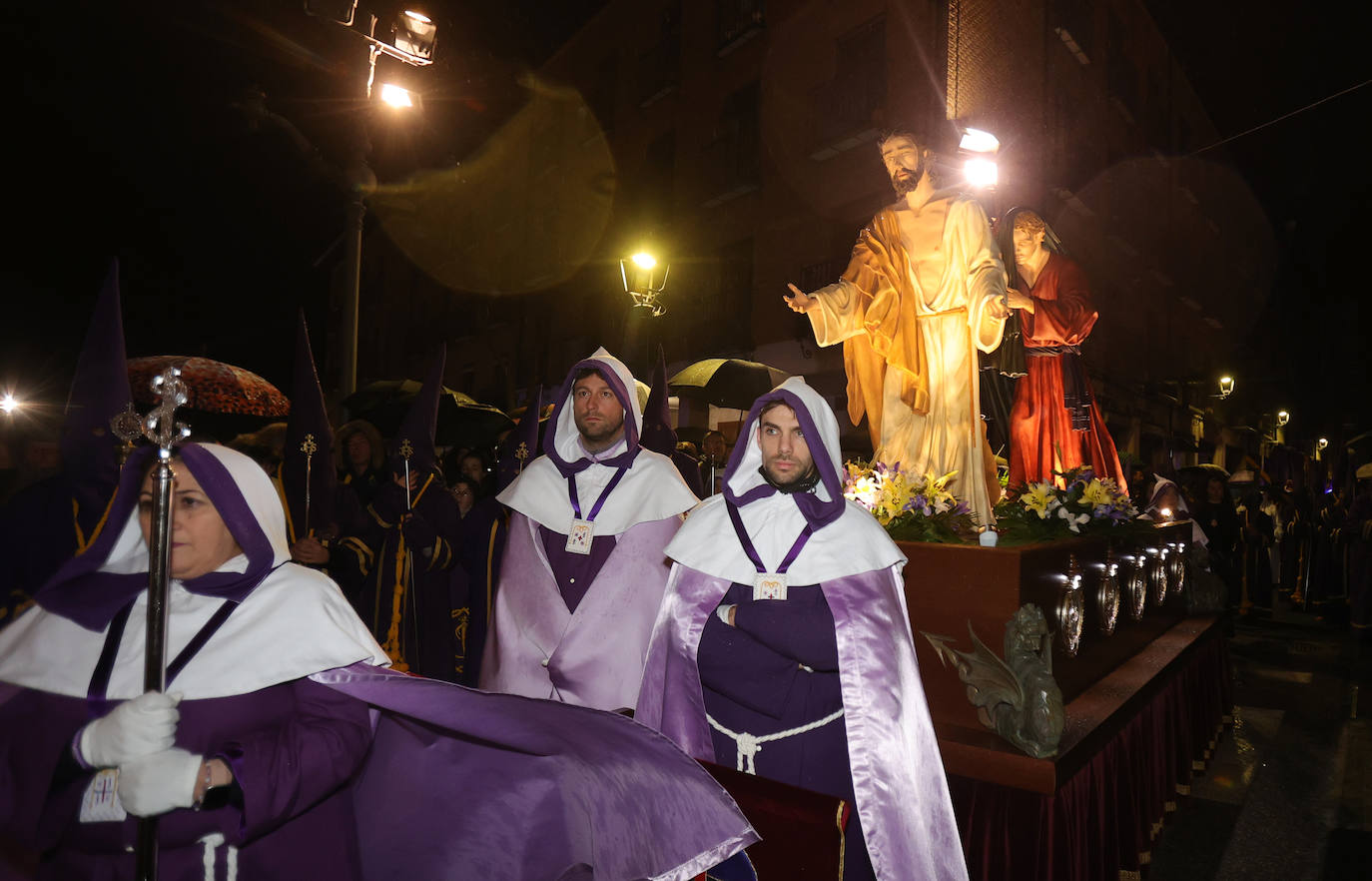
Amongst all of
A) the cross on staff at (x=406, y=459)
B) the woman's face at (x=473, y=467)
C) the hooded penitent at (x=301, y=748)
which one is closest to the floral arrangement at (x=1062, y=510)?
the hooded penitent at (x=301, y=748)

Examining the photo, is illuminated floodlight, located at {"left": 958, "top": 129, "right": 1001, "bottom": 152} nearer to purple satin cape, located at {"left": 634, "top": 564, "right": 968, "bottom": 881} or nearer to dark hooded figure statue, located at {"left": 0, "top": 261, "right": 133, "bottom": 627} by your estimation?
purple satin cape, located at {"left": 634, "top": 564, "right": 968, "bottom": 881}

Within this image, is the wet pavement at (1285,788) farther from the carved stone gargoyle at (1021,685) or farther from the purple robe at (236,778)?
the purple robe at (236,778)

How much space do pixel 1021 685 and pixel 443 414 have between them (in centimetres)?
909

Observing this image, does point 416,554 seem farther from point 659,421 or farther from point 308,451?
point 659,421

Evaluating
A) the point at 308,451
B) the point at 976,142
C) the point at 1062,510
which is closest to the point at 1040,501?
the point at 1062,510

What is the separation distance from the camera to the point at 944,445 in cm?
550

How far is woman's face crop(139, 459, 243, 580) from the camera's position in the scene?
6.30 ft

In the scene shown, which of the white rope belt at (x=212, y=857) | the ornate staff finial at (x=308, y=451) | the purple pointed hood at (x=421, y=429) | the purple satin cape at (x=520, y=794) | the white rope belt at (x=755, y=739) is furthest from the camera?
the purple pointed hood at (x=421, y=429)

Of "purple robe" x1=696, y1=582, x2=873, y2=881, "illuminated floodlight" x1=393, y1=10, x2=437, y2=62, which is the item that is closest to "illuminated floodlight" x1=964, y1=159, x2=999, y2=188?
"purple robe" x1=696, y1=582, x2=873, y2=881

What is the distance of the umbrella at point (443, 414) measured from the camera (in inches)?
422

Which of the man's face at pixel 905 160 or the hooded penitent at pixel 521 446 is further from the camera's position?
the hooded penitent at pixel 521 446

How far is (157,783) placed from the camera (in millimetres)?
1624

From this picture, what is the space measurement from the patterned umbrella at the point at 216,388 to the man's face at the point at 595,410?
4.32 meters

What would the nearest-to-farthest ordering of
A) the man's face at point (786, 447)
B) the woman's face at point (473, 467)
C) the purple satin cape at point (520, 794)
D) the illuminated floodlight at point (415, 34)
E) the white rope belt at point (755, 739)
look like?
the purple satin cape at point (520, 794) → the white rope belt at point (755, 739) → the man's face at point (786, 447) → the woman's face at point (473, 467) → the illuminated floodlight at point (415, 34)
